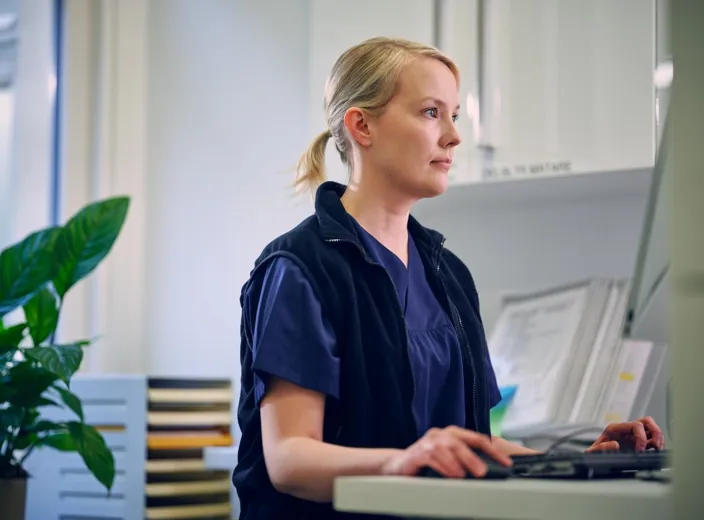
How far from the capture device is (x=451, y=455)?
2.69 ft

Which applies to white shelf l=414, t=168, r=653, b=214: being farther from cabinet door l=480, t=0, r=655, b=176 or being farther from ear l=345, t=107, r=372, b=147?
ear l=345, t=107, r=372, b=147

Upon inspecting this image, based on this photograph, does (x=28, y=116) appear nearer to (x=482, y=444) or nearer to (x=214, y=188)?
(x=214, y=188)

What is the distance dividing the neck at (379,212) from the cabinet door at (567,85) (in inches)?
34.1

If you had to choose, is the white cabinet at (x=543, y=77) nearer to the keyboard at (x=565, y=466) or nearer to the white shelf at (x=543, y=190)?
the white shelf at (x=543, y=190)

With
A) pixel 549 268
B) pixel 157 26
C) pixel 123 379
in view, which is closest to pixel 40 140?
pixel 157 26

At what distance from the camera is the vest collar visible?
1228mm

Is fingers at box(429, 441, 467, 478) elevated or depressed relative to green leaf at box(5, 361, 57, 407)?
elevated

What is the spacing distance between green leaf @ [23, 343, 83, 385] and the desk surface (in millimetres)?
1374

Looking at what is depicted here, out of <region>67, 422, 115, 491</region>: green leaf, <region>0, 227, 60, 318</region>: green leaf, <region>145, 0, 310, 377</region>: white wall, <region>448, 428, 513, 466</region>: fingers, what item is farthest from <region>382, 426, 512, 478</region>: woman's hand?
<region>145, 0, 310, 377</region>: white wall

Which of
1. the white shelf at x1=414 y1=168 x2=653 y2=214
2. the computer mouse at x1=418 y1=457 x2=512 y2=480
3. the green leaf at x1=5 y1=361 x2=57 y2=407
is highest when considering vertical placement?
the white shelf at x1=414 y1=168 x2=653 y2=214

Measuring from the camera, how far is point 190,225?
9.48ft

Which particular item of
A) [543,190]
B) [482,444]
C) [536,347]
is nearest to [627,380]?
[536,347]

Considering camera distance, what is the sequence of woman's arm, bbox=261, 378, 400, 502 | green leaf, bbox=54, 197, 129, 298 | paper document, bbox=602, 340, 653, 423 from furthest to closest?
1. green leaf, bbox=54, 197, 129, 298
2. paper document, bbox=602, 340, 653, 423
3. woman's arm, bbox=261, 378, 400, 502

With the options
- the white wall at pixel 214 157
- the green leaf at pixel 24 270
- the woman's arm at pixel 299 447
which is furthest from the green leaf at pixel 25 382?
the woman's arm at pixel 299 447
